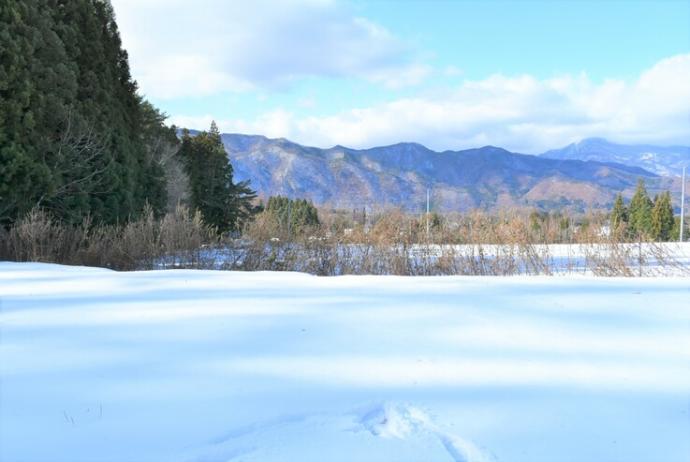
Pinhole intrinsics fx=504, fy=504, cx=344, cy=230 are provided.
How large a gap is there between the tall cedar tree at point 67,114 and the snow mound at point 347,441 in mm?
11186

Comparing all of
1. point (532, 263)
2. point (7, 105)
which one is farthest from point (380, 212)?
point (7, 105)

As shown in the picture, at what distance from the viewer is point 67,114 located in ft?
41.2

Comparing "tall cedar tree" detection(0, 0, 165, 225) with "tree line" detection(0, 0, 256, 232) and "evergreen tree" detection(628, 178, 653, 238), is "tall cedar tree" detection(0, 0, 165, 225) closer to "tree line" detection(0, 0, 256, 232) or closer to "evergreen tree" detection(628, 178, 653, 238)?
"tree line" detection(0, 0, 256, 232)

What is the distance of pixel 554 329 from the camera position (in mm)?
3424

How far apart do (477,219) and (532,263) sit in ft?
4.89

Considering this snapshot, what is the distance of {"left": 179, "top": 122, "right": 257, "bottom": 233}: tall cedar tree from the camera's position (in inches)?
1201

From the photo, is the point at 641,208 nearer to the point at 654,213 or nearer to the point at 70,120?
the point at 654,213

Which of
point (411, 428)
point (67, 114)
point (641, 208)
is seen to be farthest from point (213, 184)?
point (641, 208)

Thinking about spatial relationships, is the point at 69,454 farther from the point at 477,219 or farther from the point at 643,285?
the point at 477,219

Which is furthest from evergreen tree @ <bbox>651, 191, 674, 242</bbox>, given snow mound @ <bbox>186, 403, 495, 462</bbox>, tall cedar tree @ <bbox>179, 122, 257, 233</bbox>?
snow mound @ <bbox>186, 403, 495, 462</bbox>

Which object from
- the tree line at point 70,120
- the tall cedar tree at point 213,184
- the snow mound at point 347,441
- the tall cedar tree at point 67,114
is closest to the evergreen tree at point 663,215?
the tall cedar tree at point 213,184

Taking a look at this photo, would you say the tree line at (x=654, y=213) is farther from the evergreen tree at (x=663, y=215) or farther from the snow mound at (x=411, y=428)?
the snow mound at (x=411, y=428)

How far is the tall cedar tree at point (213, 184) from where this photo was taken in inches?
1201

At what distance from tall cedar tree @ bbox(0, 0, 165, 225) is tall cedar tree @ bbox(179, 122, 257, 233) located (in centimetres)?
1293
